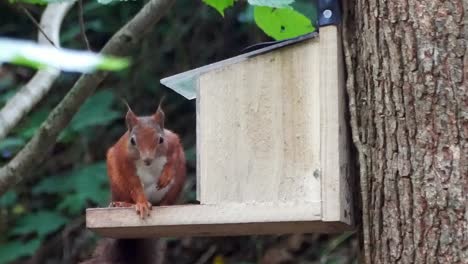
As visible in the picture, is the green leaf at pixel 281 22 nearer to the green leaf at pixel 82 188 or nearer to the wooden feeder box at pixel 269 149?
the wooden feeder box at pixel 269 149

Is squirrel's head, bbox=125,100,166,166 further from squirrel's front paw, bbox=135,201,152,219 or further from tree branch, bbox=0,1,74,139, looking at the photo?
tree branch, bbox=0,1,74,139

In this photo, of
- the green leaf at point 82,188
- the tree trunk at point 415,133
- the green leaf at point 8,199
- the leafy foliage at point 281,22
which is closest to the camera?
the tree trunk at point 415,133

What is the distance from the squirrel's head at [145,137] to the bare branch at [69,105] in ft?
1.10

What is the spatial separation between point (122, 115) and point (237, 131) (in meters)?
1.97

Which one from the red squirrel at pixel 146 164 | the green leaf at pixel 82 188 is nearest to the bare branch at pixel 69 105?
the red squirrel at pixel 146 164

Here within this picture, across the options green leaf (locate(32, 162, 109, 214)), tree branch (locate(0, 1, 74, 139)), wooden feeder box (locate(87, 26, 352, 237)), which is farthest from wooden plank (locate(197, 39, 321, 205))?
green leaf (locate(32, 162, 109, 214))

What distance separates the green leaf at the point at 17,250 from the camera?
3.46 meters

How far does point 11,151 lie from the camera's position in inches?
134

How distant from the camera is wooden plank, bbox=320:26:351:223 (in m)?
1.52

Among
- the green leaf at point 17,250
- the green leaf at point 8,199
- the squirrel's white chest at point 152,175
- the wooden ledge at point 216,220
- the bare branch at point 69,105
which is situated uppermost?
the bare branch at point 69,105

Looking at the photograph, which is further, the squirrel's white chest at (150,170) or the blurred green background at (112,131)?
the blurred green background at (112,131)

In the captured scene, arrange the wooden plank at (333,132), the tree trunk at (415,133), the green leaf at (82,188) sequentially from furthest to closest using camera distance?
the green leaf at (82,188) → the wooden plank at (333,132) → the tree trunk at (415,133)

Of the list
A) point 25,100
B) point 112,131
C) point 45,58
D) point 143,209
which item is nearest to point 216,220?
point 143,209

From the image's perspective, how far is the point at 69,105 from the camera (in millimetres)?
2164
